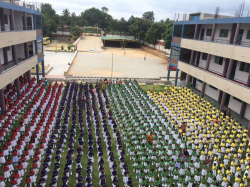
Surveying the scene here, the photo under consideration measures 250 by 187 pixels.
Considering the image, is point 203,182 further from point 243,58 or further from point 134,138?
point 243,58

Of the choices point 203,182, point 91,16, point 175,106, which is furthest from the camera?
point 91,16

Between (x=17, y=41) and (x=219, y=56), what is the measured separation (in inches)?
673

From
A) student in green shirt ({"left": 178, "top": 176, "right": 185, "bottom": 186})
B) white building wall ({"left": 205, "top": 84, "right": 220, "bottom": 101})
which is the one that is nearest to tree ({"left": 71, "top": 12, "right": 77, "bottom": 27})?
white building wall ({"left": 205, "top": 84, "right": 220, "bottom": 101})

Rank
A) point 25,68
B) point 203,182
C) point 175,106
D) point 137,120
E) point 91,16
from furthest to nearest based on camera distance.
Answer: point 91,16, point 25,68, point 175,106, point 137,120, point 203,182

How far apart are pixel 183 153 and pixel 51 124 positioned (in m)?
8.01

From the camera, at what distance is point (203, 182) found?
9039mm

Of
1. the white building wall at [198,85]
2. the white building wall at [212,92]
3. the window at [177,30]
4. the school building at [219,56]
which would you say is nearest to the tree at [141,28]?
the window at [177,30]

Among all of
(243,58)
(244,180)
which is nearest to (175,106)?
(243,58)

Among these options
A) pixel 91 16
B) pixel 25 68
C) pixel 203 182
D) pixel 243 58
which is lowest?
pixel 203 182

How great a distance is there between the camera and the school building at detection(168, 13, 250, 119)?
15.7 meters

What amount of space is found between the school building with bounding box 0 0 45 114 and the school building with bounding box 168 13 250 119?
15.4 m

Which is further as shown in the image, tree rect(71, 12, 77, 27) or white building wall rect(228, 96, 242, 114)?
tree rect(71, 12, 77, 27)

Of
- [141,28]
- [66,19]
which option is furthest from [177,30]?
[66,19]

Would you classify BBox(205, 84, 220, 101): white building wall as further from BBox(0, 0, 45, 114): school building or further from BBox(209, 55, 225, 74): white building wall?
BBox(0, 0, 45, 114): school building
